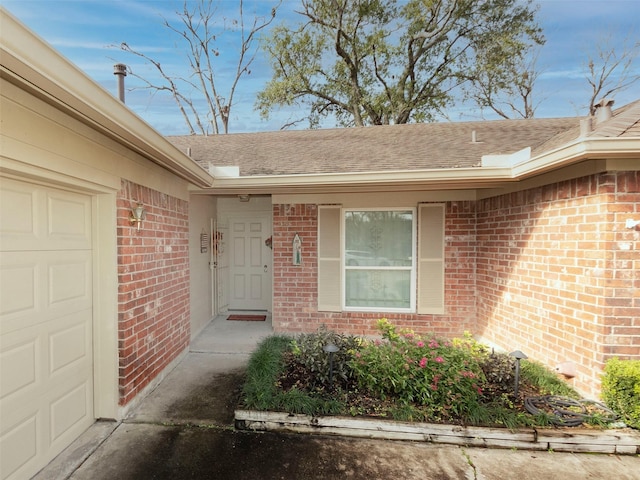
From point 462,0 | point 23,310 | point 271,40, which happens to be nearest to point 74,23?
point 23,310

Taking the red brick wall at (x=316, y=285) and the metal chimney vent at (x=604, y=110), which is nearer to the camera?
the metal chimney vent at (x=604, y=110)

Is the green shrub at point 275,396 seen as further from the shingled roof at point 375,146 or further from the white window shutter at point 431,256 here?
the white window shutter at point 431,256

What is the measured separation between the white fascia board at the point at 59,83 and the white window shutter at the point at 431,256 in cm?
411

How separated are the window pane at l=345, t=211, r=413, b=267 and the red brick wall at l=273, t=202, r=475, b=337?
61 cm

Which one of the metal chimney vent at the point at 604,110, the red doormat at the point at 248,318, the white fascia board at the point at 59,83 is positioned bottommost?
the red doormat at the point at 248,318

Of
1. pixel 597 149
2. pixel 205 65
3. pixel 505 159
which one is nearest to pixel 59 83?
pixel 597 149

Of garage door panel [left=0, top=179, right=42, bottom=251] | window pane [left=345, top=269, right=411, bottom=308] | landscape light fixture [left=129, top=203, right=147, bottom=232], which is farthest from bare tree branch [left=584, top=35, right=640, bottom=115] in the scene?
garage door panel [left=0, top=179, right=42, bottom=251]

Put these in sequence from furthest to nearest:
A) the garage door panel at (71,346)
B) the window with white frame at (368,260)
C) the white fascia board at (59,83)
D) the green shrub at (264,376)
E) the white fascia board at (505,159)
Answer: the window with white frame at (368,260)
the white fascia board at (505,159)
the green shrub at (264,376)
the garage door panel at (71,346)
the white fascia board at (59,83)

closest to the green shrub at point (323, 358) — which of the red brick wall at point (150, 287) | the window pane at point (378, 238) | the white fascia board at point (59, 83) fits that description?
the red brick wall at point (150, 287)

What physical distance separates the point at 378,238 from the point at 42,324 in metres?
4.41

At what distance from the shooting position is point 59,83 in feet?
5.48

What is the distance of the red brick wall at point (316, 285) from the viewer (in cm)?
527

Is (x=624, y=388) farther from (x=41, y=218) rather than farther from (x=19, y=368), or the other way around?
(x=41, y=218)

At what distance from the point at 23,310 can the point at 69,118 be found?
1.42 meters
